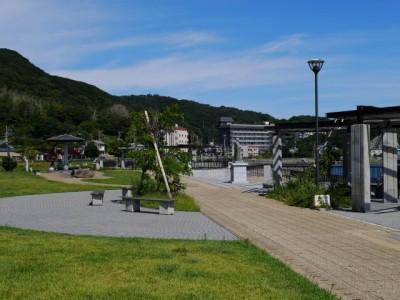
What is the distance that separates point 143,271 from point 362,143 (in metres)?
9.24

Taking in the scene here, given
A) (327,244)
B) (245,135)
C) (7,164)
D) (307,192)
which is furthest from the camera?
(245,135)

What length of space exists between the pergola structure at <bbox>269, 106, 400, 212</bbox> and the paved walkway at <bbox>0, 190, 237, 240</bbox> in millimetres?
4422

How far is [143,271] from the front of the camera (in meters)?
6.46

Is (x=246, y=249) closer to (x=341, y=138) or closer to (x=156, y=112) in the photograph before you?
(x=156, y=112)

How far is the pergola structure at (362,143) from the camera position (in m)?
14.0

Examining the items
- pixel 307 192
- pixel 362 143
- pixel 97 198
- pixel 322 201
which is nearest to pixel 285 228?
pixel 322 201

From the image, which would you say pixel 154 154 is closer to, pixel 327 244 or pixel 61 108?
pixel 327 244

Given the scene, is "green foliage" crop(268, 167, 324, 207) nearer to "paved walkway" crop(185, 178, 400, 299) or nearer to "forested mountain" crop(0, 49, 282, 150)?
"paved walkway" crop(185, 178, 400, 299)

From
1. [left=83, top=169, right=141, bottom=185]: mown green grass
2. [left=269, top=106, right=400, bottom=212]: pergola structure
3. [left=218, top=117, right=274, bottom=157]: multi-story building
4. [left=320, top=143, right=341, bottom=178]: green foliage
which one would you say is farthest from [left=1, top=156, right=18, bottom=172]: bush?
[left=218, top=117, right=274, bottom=157]: multi-story building

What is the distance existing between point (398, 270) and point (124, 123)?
123 meters

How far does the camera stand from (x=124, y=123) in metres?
128

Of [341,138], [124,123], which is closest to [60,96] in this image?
[124,123]

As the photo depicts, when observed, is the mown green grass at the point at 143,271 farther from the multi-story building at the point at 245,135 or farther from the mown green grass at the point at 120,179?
the multi-story building at the point at 245,135

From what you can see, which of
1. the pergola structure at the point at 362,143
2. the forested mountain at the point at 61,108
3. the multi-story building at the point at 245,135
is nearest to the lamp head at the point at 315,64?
the pergola structure at the point at 362,143
